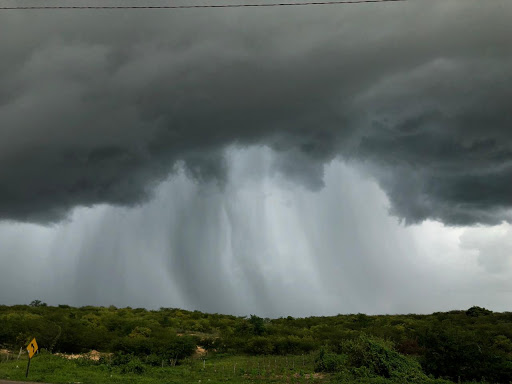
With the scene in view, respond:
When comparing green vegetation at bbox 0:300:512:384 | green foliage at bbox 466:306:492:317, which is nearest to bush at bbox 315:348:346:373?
green vegetation at bbox 0:300:512:384

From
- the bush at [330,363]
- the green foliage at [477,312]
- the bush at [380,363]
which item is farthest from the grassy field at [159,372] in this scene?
the green foliage at [477,312]

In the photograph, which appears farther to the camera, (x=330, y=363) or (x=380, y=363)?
(x=330, y=363)

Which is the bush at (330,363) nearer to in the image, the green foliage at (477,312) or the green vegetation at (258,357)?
the green vegetation at (258,357)

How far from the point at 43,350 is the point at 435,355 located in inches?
1617

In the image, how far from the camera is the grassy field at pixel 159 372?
37.5 m

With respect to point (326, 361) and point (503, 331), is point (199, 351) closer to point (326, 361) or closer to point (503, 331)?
point (326, 361)

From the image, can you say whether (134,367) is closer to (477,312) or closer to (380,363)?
(380,363)

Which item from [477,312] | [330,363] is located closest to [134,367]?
[330,363]

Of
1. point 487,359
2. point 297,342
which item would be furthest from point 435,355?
point 297,342

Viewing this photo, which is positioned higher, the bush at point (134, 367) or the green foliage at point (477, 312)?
the green foliage at point (477, 312)

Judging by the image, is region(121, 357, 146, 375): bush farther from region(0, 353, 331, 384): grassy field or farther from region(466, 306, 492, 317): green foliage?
region(466, 306, 492, 317): green foliage

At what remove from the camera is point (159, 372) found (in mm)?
42344

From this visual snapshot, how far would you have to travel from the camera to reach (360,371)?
38.2 metres

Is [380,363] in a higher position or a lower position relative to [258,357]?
higher
